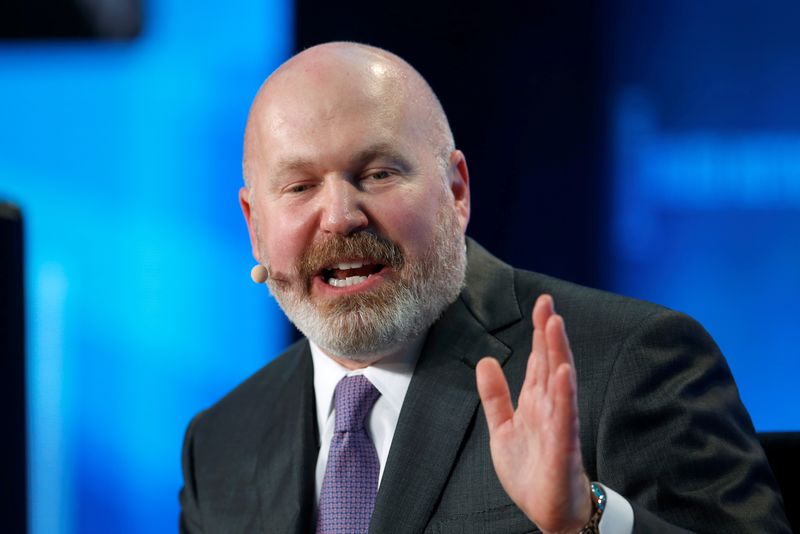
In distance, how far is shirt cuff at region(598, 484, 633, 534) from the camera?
1.41 meters

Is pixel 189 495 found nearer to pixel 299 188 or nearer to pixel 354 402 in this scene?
pixel 354 402

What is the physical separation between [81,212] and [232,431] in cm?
91

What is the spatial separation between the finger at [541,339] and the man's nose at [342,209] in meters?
0.51

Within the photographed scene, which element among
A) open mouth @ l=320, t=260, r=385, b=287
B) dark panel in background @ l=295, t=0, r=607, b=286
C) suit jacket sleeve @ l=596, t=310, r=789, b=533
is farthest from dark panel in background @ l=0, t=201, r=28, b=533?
suit jacket sleeve @ l=596, t=310, r=789, b=533

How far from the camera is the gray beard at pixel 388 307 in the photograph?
185 cm

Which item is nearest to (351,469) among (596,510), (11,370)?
(596,510)

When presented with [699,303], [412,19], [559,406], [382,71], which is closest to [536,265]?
[699,303]

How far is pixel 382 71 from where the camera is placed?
1920mm

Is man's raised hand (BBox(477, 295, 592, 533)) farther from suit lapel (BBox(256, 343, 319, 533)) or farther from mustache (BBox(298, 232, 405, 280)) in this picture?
suit lapel (BBox(256, 343, 319, 533))

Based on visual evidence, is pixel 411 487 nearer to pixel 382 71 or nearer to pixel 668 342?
pixel 668 342

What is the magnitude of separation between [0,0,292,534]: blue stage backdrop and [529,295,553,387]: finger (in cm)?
151

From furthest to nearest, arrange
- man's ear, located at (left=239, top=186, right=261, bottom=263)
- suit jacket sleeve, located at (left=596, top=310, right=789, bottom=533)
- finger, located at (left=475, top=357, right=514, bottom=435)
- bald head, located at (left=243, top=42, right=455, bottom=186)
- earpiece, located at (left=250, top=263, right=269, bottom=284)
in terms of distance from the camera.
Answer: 1. man's ear, located at (left=239, top=186, right=261, bottom=263)
2. earpiece, located at (left=250, top=263, right=269, bottom=284)
3. bald head, located at (left=243, top=42, right=455, bottom=186)
4. suit jacket sleeve, located at (left=596, top=310, right=789, bottom=533)
5. finger, located at (left=475, top=357, right=514, bottom=435)

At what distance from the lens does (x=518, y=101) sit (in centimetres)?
268

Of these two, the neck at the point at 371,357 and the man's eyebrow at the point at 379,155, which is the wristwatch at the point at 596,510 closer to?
the neck at the point at 371,357
